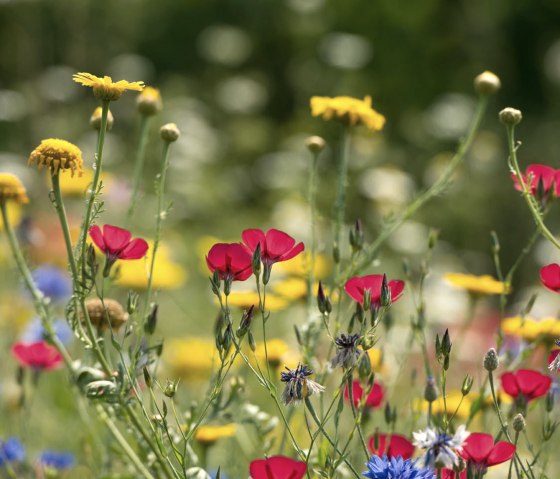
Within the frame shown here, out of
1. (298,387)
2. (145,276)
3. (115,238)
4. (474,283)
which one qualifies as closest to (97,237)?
(115,238)

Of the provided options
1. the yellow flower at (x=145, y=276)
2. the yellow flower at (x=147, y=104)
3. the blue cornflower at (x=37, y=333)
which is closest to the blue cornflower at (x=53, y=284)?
the blue cornflower at (x=37, y=333)

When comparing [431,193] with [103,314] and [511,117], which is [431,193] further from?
[103,314]

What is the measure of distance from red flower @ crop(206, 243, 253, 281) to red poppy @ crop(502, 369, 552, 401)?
0.92 feet

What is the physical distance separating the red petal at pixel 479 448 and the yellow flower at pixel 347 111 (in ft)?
1.57

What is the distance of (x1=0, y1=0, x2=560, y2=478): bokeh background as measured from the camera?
13.5ft

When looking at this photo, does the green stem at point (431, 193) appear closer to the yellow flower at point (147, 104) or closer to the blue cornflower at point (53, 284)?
the yellow flower at point (147, 104)

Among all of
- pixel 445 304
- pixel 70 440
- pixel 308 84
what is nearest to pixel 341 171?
pixel 70 440

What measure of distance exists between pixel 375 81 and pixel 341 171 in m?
4.35

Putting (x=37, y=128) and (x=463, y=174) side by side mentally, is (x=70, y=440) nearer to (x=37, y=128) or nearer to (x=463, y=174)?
(x=463, y=174)

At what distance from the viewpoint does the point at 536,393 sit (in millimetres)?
924

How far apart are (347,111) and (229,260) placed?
0.41 metres

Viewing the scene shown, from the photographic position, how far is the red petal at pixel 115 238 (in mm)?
873

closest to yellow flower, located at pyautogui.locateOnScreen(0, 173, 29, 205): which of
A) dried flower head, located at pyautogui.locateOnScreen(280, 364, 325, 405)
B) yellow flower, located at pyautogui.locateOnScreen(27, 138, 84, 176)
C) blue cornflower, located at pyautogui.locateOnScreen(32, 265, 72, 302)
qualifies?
yellow flower, located at pyautogui.locateOnScreen(27, 138, 84, 176)

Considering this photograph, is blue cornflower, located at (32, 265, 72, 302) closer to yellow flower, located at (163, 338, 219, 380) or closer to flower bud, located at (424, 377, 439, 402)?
yellow flower, located at (163, 338, 219, 380)
